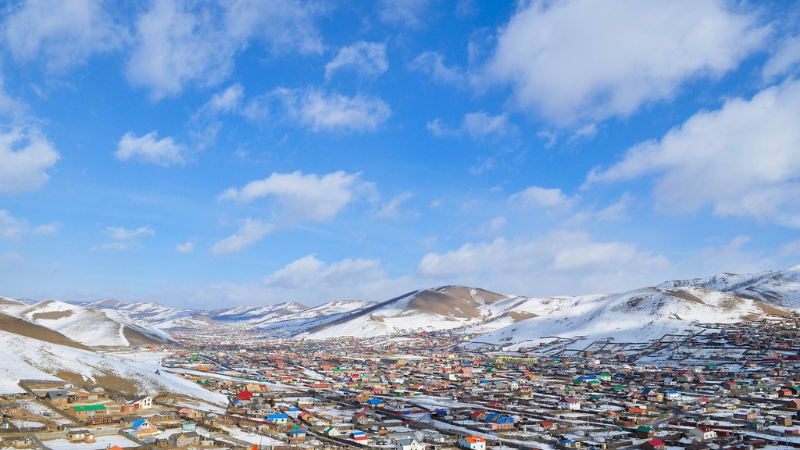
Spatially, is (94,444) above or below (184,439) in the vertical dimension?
below

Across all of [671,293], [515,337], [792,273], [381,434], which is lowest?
[381,434]

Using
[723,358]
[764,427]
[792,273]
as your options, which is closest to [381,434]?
[764,427]

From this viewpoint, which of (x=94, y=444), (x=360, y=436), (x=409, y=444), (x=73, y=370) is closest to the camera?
(x=94, y=444)

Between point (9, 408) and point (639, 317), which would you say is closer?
point (9, 408)

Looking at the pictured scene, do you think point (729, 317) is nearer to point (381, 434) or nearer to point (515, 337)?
point (515, 337)

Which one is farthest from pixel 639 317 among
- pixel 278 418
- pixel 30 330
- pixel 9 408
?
pixel 9 408

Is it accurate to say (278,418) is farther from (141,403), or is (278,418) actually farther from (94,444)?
(94,444)

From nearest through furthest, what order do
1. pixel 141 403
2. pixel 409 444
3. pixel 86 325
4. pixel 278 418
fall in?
pixel 409 444 → pixel 141 403 → pixel 278 418 → pixel 86 325
